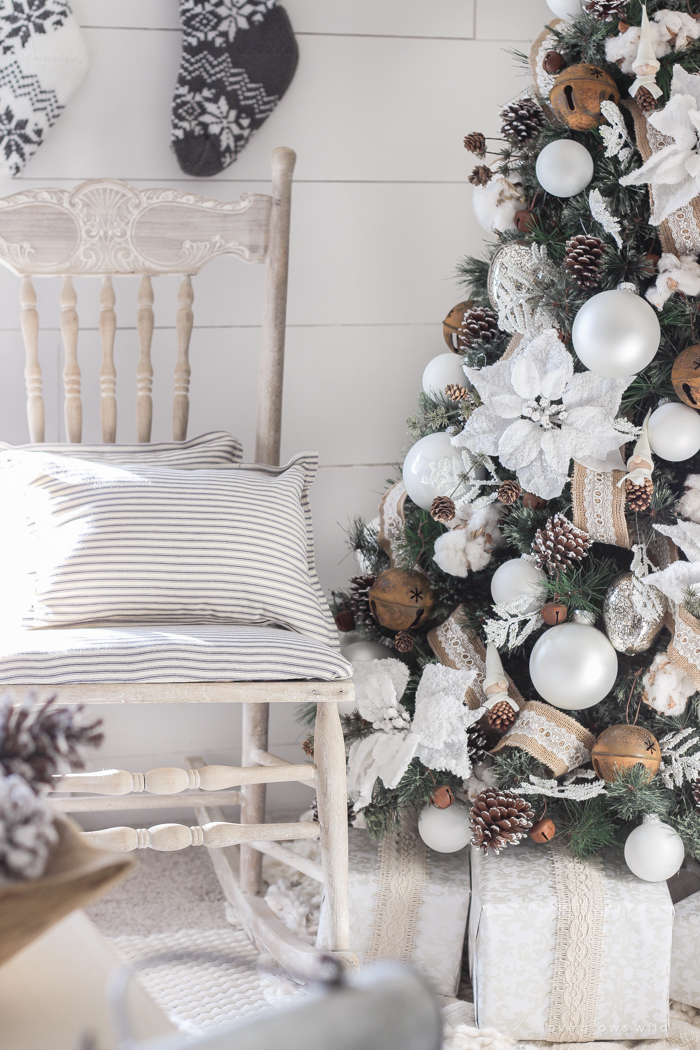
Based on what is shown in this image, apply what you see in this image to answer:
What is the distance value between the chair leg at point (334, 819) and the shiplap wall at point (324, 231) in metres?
0.54

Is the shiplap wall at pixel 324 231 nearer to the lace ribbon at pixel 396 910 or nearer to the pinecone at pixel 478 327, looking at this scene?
the pinecone at pixel 478 327

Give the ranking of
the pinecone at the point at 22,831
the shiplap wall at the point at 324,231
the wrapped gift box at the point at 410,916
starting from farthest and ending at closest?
the shiplap wall at the point at 324,231 → the wrapped gift box at the point at 410,916 → the pinecone at the point at 22,831

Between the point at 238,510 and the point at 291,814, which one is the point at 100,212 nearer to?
the point at 238,510

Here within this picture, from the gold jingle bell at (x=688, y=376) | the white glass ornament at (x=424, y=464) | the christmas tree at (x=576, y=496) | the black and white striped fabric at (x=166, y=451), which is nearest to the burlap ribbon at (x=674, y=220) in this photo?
the christmas tree at (x=576, y=496)

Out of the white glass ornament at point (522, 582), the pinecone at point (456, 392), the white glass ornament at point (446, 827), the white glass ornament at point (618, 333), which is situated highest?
the white glass ornament at point (618, 333)

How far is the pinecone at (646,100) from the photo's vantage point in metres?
0.86

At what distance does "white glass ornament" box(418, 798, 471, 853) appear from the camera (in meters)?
0.93

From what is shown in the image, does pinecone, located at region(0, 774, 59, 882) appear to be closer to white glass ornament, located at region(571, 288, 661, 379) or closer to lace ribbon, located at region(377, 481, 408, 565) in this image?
white glass ornament, located at region(571, 288, 661, 379)

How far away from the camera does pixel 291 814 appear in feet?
4.45

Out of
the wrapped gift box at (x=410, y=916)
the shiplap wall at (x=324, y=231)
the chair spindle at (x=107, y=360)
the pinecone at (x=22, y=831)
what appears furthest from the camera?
the shiplap wall at (x=324, y=231)

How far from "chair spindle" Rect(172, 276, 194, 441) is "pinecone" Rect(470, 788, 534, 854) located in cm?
61

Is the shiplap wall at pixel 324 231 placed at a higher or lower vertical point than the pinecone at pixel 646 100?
lower

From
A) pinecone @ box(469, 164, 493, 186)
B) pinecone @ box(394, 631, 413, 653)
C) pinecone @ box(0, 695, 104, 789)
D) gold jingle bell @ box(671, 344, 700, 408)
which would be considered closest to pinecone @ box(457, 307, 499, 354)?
pinecone @ box(469, 164, 493, 186)

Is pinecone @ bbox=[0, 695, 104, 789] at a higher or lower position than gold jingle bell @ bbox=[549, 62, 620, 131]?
lower
